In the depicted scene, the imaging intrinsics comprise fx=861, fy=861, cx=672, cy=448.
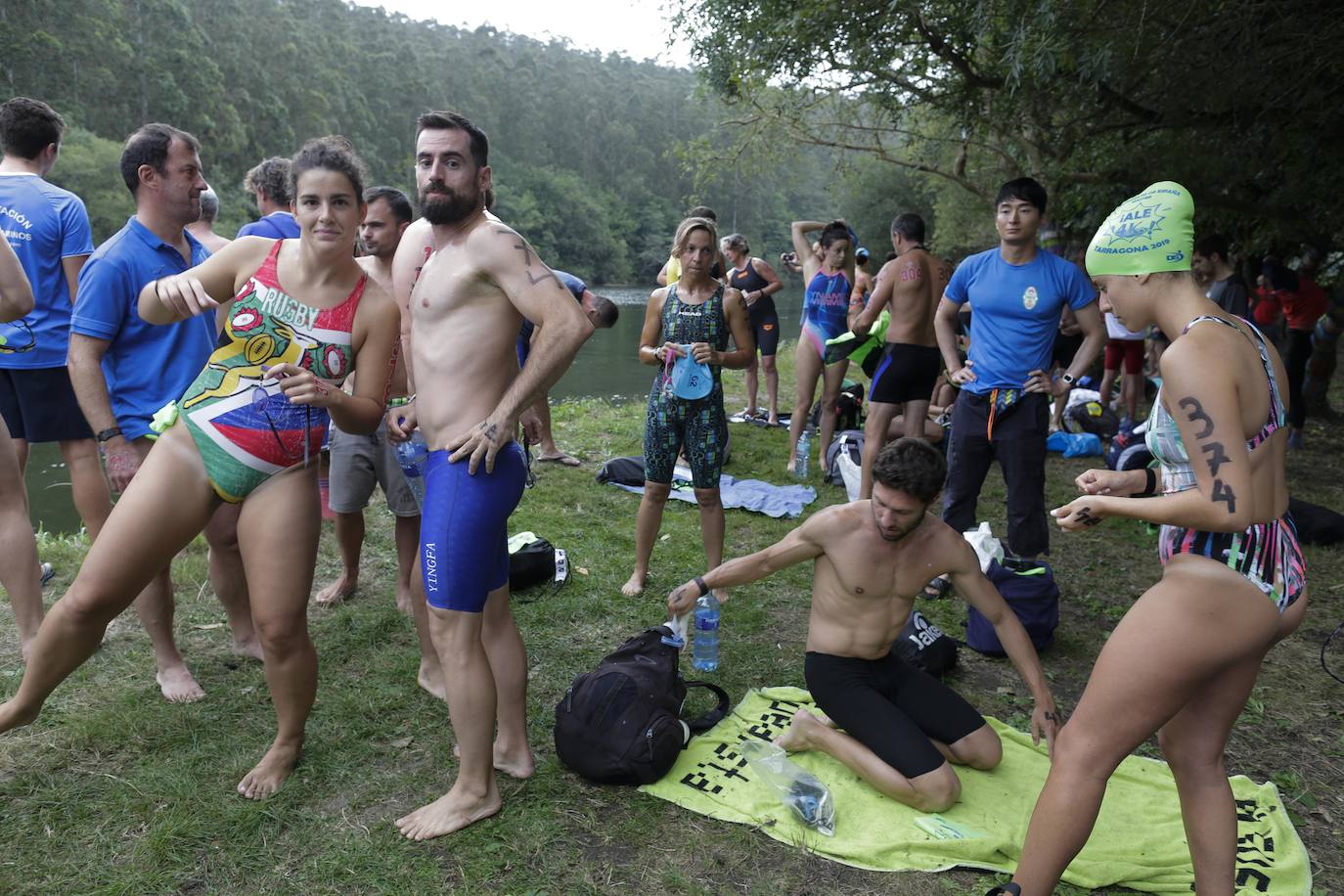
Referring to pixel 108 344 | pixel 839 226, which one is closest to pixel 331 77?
pixel 839 226

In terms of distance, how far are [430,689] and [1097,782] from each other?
262cm

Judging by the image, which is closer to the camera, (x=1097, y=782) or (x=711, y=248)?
(x=1097, y=782)

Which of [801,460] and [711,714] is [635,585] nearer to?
[711,714]

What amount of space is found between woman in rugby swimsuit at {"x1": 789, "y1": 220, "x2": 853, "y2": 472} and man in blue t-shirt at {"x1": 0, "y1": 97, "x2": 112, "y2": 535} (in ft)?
17.5

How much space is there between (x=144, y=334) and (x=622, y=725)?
2.41m

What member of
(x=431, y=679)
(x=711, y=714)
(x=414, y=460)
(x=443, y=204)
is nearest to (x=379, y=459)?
(x=414, y=460)

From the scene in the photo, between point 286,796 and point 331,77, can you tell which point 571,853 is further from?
point 331,77

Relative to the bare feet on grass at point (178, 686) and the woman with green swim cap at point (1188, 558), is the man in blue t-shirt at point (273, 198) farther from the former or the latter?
the woman with green swim cap at point (1188, 558)

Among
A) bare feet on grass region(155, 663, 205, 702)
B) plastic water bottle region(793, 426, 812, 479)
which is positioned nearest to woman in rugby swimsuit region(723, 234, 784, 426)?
plastic water bottle region(793, 426, 812, 479)

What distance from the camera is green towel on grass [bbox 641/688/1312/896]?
277 cm

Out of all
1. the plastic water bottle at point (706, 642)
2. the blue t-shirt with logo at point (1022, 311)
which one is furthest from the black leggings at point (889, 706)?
the blue t-shirt with logo at point (1022, 311)

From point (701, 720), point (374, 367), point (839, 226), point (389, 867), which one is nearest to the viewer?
point (389, 867)

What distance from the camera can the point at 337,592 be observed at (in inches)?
182

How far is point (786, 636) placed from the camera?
448 centimetres
